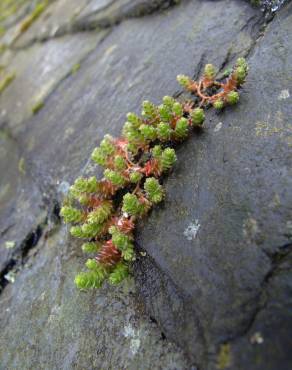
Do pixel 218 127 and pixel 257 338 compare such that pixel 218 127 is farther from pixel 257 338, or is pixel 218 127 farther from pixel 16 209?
pixel 16 209

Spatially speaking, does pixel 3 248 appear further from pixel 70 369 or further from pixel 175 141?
pixel 175 141

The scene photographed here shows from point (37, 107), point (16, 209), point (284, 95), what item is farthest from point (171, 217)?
point (37, 107)

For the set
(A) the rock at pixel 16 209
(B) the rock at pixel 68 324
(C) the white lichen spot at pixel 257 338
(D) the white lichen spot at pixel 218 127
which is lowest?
(B) the rock at pixel 68 324

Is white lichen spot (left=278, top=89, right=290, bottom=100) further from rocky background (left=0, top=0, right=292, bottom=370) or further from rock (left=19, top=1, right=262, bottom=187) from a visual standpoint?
rock (left=19, top=1, right=262, bottom=187)

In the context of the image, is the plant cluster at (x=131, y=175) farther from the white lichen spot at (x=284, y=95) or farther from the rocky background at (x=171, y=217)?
the white lichen spot at (x=284, y=95)

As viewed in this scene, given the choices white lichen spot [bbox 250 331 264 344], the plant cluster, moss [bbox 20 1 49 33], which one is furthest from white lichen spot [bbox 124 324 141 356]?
moss [bbox 20 1 49 33]

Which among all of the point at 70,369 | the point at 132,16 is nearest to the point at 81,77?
the point at 132,16

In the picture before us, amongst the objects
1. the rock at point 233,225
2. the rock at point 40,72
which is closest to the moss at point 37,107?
A: the rock at point 40,72
